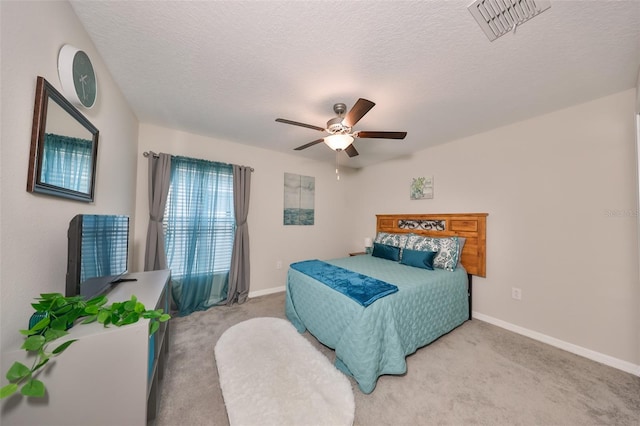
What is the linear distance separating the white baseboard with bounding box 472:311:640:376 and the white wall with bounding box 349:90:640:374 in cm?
2

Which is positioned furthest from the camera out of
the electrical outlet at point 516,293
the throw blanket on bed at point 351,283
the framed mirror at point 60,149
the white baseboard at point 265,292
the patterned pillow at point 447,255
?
the white baseboard at point 265,292

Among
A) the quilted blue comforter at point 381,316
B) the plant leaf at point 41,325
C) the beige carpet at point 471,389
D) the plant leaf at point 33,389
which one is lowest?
the beige carpet at point 471,389

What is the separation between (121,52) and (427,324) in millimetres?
3440

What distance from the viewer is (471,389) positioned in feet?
5.42

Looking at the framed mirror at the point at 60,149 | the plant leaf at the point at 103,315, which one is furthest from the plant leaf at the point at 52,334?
the framed mirror at the point at 60,149

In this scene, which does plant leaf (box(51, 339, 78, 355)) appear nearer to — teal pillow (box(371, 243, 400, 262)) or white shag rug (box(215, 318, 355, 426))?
white shag rug (box(215, 318, 355, 426))

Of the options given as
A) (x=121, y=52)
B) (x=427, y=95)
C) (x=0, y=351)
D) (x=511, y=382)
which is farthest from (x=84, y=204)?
(x=511, y=382)

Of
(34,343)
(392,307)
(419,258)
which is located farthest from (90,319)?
(419,258)

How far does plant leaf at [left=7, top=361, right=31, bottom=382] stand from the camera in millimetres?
744

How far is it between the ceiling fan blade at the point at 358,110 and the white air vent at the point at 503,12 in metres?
0.71

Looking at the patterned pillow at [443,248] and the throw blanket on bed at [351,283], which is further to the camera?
the patterned pillow at [443,248]

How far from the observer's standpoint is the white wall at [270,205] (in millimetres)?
2809

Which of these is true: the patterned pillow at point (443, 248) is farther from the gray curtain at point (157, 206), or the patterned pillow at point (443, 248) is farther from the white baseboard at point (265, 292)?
the gray curtain at point (157, 206)

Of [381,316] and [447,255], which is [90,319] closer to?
[381,316]
